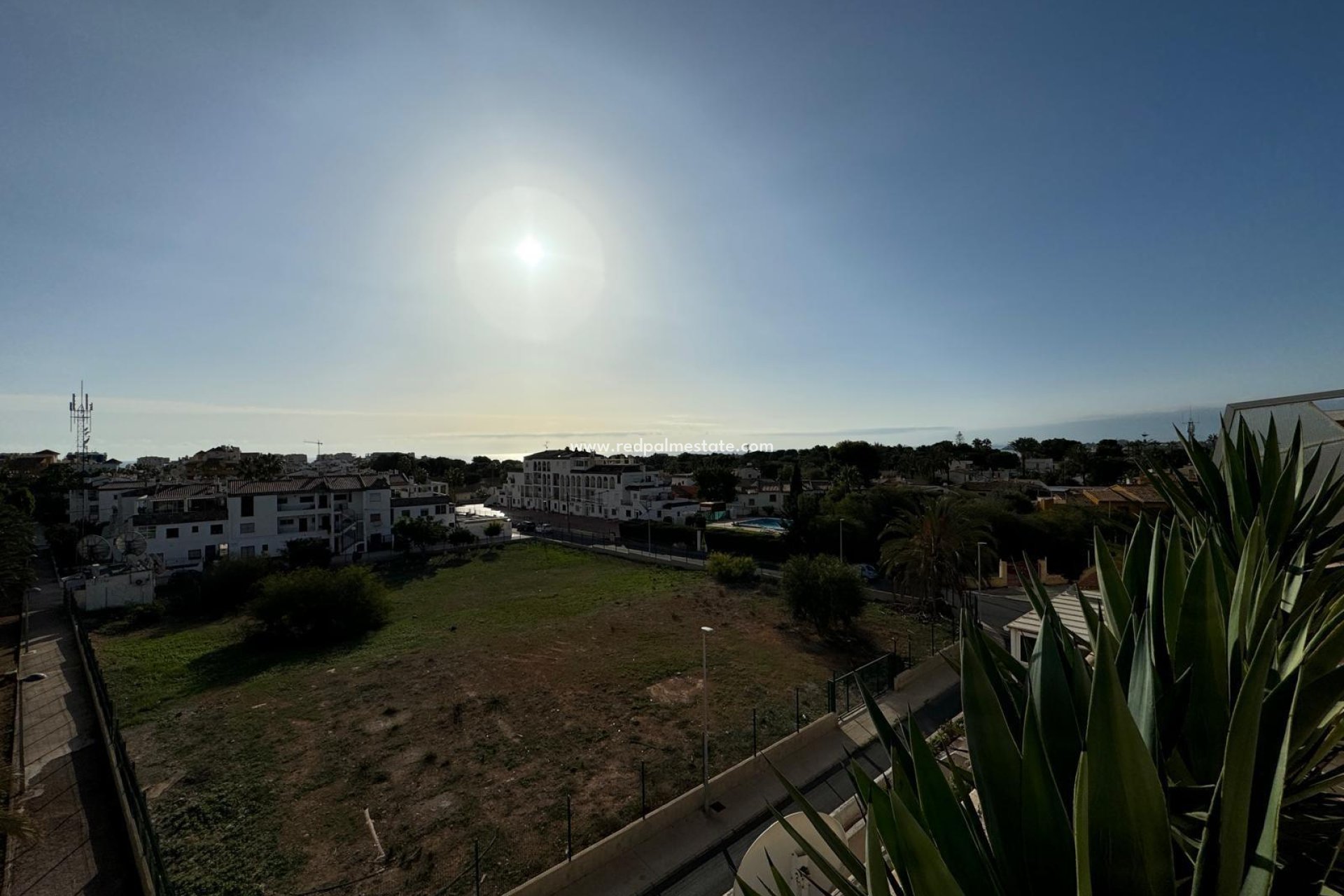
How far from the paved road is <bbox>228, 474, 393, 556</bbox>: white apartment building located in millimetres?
46778

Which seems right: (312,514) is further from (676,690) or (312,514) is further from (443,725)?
(676,690)

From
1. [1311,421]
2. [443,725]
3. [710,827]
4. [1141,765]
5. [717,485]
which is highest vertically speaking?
[1311,421]

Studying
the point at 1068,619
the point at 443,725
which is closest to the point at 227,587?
the point at 443,725

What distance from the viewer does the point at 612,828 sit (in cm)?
1297

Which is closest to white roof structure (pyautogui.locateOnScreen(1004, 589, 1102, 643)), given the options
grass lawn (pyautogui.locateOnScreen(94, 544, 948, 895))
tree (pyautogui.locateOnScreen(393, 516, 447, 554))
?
grass lawn (pyautogui.locateOnScreen(94, 544, 948, 895))

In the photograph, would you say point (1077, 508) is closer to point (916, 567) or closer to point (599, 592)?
point (916, 567)

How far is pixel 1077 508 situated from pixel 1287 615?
4867cm

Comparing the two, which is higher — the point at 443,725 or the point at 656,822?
the point at 443,725

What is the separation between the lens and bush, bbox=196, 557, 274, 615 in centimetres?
3497

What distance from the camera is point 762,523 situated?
6278 cm

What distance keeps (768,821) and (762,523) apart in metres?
49.7

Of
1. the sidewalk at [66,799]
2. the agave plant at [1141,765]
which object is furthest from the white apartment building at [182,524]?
the agave plant at [1141,765]

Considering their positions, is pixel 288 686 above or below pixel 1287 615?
below

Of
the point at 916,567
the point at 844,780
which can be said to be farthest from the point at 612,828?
the point at 916,567
